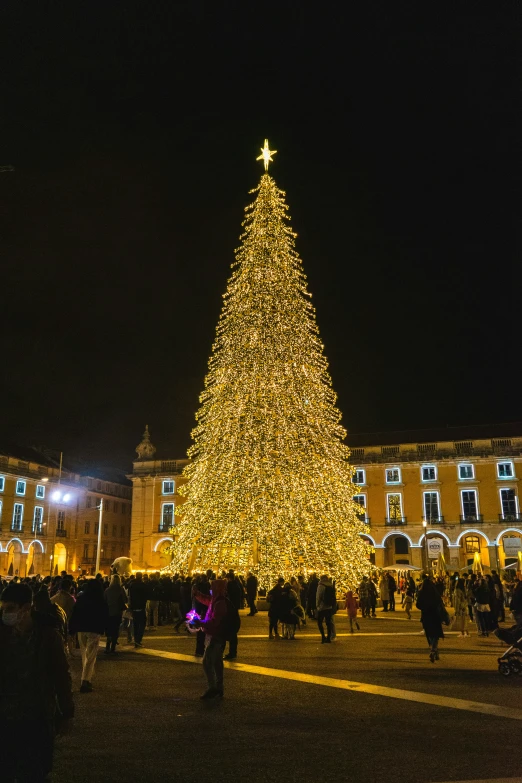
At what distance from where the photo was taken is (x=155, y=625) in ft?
67.4

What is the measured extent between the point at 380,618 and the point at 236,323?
12552 mm

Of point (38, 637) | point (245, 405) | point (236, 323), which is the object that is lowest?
point (38, 637)

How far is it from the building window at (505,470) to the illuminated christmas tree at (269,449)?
117 feet

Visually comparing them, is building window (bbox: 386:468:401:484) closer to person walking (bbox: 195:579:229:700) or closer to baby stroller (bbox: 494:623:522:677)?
baby stroller (bbox: 494:623:522:677)

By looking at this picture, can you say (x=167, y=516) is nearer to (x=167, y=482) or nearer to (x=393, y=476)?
(x=167, y=482)

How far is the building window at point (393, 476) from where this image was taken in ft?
194

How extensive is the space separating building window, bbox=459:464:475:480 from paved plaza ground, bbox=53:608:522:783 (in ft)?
154

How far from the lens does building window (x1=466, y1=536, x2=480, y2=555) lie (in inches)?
2232

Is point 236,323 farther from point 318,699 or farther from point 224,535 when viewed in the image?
point 318,699

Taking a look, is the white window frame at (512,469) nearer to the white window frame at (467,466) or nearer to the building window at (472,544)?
the white window frame at (467,466)

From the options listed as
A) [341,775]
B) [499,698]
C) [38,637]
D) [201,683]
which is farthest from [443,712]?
[38,637]

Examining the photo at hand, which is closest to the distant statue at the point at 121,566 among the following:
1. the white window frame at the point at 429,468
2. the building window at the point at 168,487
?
the white window frame at the point at 429,468

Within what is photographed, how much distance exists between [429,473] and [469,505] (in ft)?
14.3

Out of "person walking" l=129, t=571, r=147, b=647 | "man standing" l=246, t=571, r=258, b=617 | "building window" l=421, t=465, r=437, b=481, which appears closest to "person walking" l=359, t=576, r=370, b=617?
"man standing" l=246, t=571, r=258, b=617
